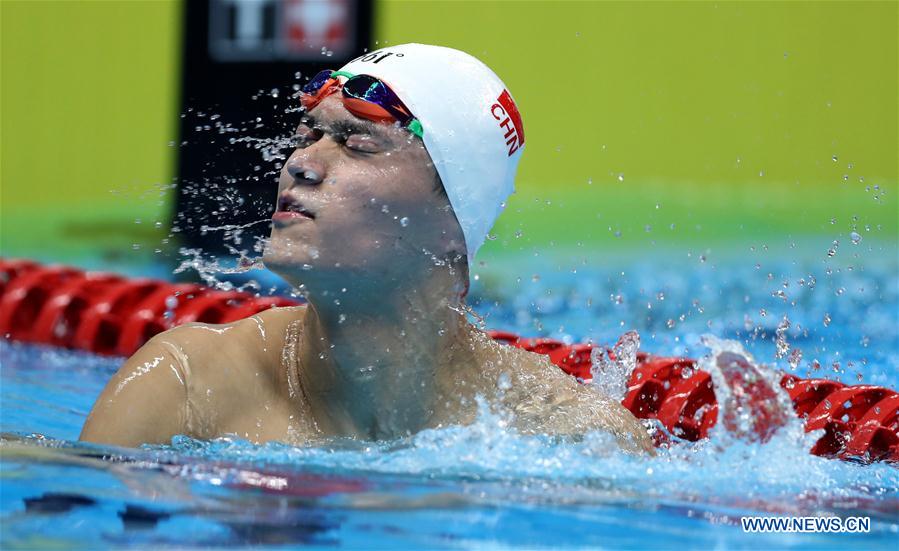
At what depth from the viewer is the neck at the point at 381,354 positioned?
210cm

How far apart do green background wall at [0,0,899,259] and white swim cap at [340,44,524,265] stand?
4.51m

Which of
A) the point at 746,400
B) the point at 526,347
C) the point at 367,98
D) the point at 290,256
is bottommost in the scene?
the point at 526,347

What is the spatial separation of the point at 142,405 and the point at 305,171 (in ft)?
1.58

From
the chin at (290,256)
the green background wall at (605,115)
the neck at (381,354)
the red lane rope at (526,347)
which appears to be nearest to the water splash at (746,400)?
the red lane rope at (526,347)

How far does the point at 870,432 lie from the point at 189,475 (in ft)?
5.46

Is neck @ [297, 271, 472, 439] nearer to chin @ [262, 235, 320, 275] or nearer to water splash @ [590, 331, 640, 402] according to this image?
chin @ [262, 235, 320, 275]

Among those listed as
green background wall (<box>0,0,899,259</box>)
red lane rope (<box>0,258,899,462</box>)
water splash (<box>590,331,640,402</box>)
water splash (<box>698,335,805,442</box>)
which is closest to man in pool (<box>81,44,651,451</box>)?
water splash (<box>698,335,805,442</box>)

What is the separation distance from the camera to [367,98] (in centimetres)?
212

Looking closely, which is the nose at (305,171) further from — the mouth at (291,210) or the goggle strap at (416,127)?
the goggle strap at (416,127)

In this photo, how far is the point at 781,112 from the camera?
653 cm

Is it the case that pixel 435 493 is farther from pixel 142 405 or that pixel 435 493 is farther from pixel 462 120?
pixel 462 120

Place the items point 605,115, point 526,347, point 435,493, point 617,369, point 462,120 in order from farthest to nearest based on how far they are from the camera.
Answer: point 605,115 < point 526,347 < point 617,369 < point 462,120 < point 435,493

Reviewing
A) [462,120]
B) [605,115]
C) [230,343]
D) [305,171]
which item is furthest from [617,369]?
[605,115]

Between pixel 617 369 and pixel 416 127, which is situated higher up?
pixel 416 127
